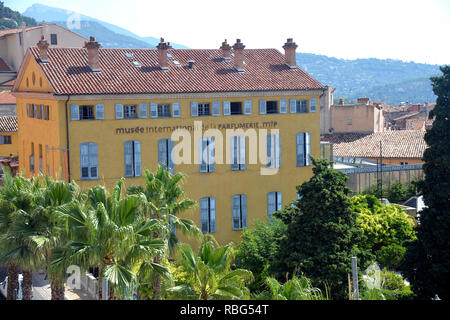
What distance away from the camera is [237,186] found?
38094 mm

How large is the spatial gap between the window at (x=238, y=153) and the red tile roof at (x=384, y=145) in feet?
83.6

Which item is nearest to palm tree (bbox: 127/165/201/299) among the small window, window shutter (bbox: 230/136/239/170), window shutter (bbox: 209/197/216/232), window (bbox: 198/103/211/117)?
the small window

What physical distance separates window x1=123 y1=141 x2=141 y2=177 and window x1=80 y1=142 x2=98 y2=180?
1653mm

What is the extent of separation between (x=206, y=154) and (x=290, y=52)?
934 cm

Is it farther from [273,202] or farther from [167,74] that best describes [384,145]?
[167,74]

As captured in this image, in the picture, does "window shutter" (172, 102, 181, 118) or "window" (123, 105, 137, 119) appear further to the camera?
"window shutter" (172, 102, 181, 118)

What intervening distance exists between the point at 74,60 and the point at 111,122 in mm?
4352

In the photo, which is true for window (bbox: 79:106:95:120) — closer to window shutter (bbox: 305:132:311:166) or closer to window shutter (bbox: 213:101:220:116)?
window shutter (bbox: 213:101:220:116)

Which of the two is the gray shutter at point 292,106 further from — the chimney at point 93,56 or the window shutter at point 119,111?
the chimney at point 93,56

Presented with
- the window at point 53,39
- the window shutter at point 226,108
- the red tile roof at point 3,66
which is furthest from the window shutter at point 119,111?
the red tile roof at point 3,66

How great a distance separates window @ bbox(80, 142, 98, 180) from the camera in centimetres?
3438

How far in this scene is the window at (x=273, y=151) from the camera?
127ft

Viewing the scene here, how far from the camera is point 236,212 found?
37906mm
